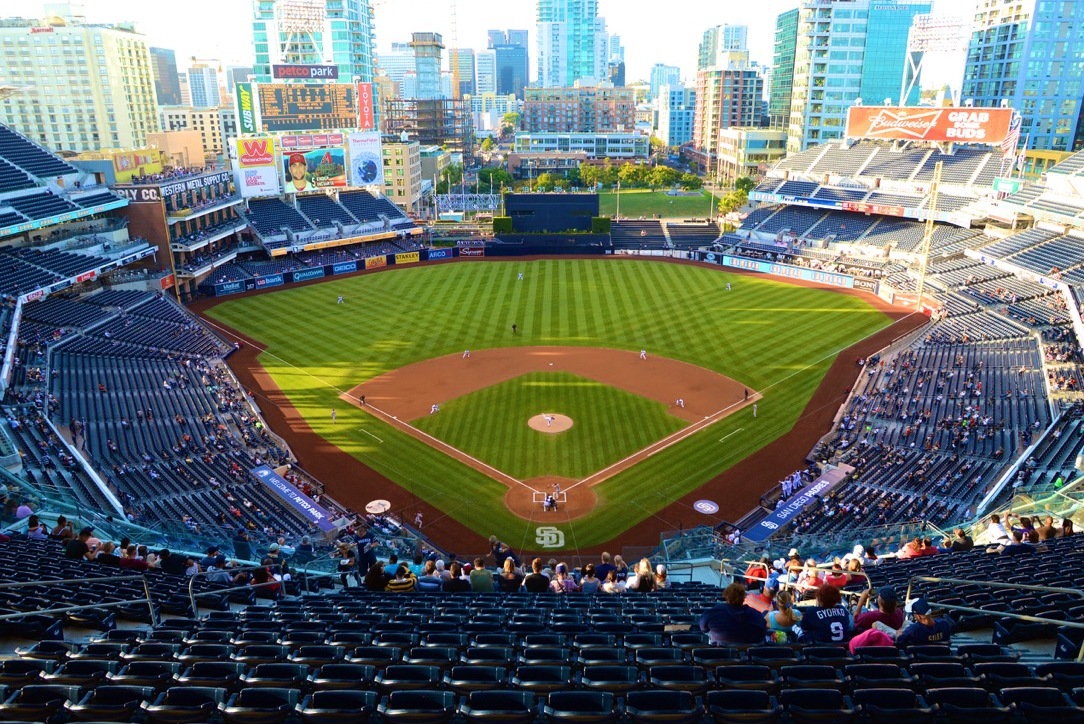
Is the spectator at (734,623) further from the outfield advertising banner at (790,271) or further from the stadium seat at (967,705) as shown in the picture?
the outfield advertising banner at (790,271)

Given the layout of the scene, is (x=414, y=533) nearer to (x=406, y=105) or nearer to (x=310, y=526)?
(x=310, y=526)

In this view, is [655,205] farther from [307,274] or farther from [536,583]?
[536,583]

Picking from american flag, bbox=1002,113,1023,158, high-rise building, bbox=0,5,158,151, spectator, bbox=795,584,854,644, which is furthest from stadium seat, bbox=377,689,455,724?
high-rise building, bbox=0,5,158,151

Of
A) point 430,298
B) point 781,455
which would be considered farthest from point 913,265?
point 430,298

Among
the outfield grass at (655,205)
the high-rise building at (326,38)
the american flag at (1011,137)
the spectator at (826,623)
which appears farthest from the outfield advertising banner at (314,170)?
the spectator at (826,623)

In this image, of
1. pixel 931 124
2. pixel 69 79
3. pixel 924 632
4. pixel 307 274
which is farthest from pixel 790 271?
pixel 69 79

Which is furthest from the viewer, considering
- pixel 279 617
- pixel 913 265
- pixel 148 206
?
pixel 913 265
